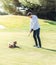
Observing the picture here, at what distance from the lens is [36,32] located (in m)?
14.7

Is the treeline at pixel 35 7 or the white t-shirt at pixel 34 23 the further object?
the treeline at pixel 35 7

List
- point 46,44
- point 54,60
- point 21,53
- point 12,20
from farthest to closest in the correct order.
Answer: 1. point 12,20
2. point 46,44
3. point 21,53
4. point 54,60

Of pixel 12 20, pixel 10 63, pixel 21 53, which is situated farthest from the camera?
pixel 12 20

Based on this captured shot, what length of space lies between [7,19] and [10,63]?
80.9 feet

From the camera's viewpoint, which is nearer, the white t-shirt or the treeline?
the white t-shirt

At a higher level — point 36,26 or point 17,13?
point 36,26

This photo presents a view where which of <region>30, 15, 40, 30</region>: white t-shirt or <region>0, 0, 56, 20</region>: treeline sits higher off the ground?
<region>30, 15, 40, 30</region>: white t-shirt

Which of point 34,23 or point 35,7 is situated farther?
point 35,7

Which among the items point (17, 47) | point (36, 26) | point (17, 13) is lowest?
point (17, 13)

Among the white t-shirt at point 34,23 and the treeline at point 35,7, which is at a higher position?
the white t-shirt at point 34,23

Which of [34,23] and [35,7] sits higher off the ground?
[34,23]

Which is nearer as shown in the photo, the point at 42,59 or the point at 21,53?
the point at 42,59

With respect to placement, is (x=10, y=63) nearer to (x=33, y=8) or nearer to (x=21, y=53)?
(x=21, y=53)

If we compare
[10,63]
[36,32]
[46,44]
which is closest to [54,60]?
[10,63]
